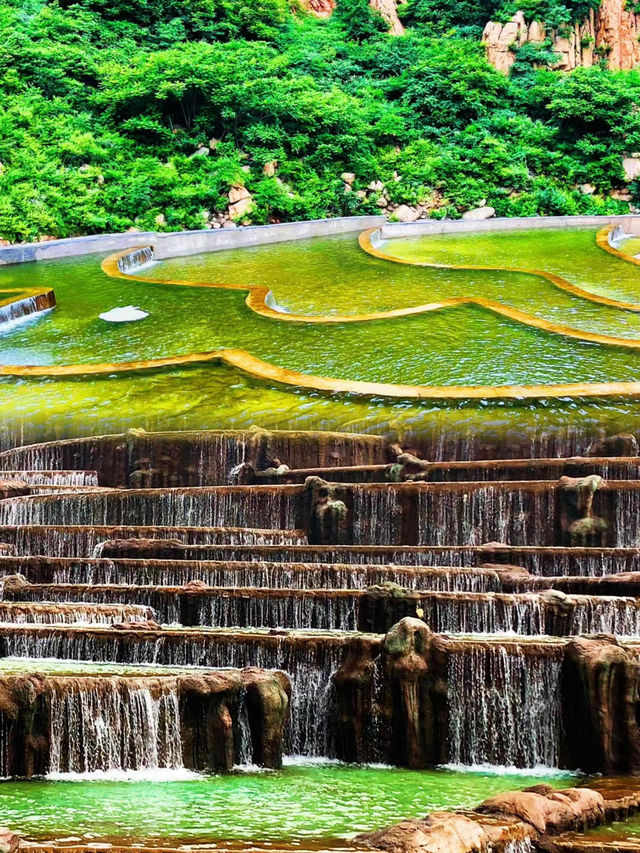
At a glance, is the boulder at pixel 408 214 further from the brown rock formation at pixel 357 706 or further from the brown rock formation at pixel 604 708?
the brown rock formation at pixel 604 708

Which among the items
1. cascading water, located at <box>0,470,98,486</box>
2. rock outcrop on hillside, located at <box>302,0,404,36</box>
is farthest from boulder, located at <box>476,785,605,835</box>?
rock outcrop on hillside, located at <box>302,0,404,36</box>

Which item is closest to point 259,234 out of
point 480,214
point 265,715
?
point 480,214

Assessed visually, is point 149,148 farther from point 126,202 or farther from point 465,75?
point 465,75

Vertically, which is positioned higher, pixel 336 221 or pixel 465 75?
pixel 465 75

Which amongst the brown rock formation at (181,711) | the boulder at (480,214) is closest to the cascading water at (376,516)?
the brown rock formation at (181,711)

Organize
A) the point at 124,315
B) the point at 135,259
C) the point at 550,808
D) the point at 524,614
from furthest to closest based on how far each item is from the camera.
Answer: the point at 135,259
the point at 124,315
the point at 524,614
the point at 550,808

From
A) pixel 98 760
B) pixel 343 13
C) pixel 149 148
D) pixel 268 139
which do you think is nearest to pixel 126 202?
pixel 149 148

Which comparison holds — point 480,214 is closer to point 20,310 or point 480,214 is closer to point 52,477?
point 20,310

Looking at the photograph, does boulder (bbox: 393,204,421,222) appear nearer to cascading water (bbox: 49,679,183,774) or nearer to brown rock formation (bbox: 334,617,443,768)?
brown rock formation (bbox: 334,617,443,768)
